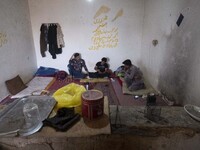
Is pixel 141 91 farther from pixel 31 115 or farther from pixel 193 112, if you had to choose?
pixel 31 115

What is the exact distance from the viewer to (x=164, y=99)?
274 cm

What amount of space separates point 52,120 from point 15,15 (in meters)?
3.33

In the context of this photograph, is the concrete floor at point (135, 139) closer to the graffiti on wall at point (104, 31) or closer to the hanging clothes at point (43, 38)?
the graffiti on wall at point (104, 31)

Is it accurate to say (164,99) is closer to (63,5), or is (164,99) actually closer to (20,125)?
(20,125)

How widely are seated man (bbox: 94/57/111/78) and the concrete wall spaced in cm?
115

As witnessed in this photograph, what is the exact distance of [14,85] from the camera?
3.06 meters

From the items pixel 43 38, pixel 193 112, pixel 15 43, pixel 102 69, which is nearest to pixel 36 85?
pixel 15 43

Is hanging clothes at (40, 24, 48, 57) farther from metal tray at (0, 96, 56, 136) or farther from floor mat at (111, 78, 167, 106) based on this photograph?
metal tray at (0, 96, 56, 136)

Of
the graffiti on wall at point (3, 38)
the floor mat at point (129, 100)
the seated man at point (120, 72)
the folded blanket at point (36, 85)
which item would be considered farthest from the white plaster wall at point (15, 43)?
the seated man at point (120, 72)

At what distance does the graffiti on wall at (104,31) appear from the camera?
3.93 meters

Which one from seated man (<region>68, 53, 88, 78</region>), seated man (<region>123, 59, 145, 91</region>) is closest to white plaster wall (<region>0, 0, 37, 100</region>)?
seated man (<region>68, 53, 88, 78</region>)

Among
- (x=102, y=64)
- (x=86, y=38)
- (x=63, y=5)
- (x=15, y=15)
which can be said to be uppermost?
(x=63, y=5)

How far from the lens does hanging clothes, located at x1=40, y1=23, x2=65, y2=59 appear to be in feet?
13.0

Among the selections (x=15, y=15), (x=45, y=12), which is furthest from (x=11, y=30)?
(x=45, y=12)
